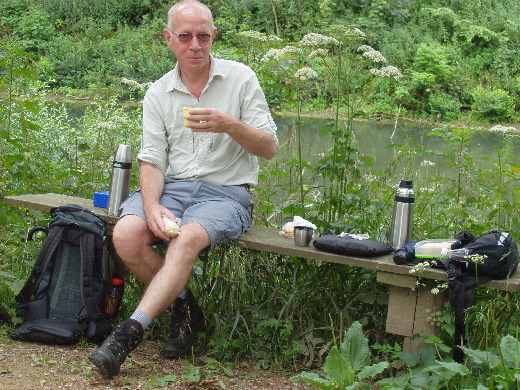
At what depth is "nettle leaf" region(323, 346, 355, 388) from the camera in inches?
88.5

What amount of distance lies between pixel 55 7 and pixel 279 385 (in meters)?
16.3

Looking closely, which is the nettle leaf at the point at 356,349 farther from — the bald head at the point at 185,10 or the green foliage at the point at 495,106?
the green foliage at the point at 495,106

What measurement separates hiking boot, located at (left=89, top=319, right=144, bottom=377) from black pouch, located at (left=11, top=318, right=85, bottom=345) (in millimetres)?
403

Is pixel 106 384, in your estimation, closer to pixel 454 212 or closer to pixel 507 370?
pixel 507 370

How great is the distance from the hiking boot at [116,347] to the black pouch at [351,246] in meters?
0.70

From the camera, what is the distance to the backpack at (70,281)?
2977 mm

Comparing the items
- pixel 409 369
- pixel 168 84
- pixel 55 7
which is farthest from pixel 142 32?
pixel 409 369

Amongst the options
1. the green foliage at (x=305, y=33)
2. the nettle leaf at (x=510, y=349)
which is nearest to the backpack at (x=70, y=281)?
the nettle leaf at (x=510, y=349)

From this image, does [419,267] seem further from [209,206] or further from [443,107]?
[443,107]

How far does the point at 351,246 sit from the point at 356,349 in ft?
1.39

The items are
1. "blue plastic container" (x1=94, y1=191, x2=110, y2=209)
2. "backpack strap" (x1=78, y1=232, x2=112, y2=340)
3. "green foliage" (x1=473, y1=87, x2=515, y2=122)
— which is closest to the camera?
"backpack strap" (x1=78, y1=232, x2=112, y2=340)

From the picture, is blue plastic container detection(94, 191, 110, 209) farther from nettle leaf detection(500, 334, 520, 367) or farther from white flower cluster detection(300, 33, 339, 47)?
nettle leaf detection(500, 334, 520, 367)

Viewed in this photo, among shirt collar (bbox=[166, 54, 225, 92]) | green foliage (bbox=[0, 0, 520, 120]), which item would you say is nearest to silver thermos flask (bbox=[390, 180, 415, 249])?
shirt collar (bbox=[166, 54, 225, 92])

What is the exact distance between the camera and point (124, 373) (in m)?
2.63
